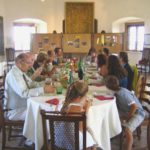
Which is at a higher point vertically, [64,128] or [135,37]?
[135,37]

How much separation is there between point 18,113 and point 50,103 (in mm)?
627

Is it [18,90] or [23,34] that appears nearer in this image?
[18,90]

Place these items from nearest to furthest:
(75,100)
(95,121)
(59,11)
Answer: (75,100) < (95,121) < (59,11)

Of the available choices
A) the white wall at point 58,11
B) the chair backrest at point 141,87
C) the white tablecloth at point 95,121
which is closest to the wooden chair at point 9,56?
the white wall at point 58,11

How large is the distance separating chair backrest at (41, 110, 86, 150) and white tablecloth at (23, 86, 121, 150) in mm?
309

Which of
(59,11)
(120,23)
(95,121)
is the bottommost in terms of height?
(95,121)

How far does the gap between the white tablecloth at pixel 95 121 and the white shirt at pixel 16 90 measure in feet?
0.67

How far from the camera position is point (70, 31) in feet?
37.1

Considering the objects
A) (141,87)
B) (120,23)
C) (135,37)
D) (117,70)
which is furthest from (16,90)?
(120,23)

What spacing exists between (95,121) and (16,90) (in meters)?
1.08

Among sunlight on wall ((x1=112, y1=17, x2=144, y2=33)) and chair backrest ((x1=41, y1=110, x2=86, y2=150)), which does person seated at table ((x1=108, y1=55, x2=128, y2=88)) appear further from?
sunlight on wall ((x1=112, y1=17, x2=144, y2=33))

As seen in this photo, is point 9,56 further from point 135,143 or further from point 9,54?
point 135,143

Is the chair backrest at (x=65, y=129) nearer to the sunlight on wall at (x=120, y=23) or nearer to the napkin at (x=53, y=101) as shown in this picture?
the napkin at (x=53, y=101)

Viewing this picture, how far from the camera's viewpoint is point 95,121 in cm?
273
